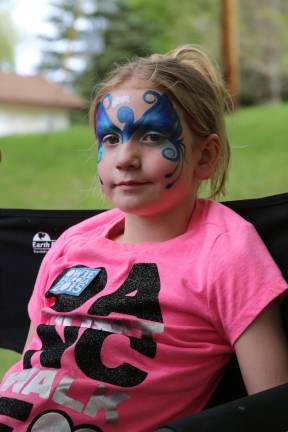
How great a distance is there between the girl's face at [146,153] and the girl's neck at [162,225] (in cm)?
2

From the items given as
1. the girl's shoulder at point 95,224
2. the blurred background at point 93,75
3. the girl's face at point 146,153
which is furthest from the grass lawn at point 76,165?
the girl's face at point 146,153

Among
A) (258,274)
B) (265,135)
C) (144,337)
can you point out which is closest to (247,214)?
(258,274)

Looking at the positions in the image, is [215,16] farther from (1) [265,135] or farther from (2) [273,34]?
(1) [265,135]

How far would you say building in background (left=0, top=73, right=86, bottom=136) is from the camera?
13664 millimetres

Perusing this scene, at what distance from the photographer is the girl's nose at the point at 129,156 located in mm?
1495

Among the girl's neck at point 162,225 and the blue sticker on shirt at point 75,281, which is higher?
the girl's neck at point 162,225

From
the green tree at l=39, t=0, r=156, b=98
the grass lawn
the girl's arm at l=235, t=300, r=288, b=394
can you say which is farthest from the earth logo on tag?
the green tree at l=39, t=0, r=156, b=98

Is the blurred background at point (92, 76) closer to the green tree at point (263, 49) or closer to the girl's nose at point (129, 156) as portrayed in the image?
the green tree at point (263, 49)

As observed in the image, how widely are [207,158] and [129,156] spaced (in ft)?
0.69

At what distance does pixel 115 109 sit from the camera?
61.5 inches

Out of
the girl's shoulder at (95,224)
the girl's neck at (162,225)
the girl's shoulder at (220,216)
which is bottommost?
the girl's shoulder at (95,224)

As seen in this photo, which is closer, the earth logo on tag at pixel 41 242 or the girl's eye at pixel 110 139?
the girl's eye at pixel 110 139

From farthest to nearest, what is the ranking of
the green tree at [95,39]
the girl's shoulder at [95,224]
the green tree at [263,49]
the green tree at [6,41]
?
the green tree at [95,39], the green tree at [263,49], the green tree at [6,41], the girl's shoulder at [95,224]

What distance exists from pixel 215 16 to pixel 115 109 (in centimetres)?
1316
